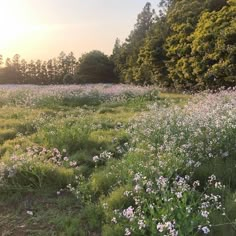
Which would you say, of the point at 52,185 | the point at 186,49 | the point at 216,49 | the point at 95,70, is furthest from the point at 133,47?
the point at 52,185

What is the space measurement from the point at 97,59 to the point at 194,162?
1881 inches

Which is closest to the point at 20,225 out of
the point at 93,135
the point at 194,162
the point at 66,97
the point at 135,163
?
the point at 135,163

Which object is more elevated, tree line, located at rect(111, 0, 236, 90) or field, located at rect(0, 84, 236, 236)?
tree line, located at rect(111, 0, 236, 90)

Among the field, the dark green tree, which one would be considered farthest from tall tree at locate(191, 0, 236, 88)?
the dark green tree

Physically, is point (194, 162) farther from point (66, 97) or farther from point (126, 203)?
point (66, 97)

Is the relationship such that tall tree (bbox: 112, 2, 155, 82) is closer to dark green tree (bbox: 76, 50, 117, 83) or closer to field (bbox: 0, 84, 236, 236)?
dark green tree (bbox: 76, 50, 117, 83)

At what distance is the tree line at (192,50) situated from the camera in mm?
19938

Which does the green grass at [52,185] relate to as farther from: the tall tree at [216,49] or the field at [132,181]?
the tall tree at [216,49]

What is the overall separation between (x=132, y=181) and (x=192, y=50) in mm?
18690

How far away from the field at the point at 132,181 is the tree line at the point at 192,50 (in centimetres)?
1217

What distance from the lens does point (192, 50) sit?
2281 centimetres

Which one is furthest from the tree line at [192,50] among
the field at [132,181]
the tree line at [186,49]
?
the field at [132,181]

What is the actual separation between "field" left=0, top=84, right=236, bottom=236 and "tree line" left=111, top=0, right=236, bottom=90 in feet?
39.9

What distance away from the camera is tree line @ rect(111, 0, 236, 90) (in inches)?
785
